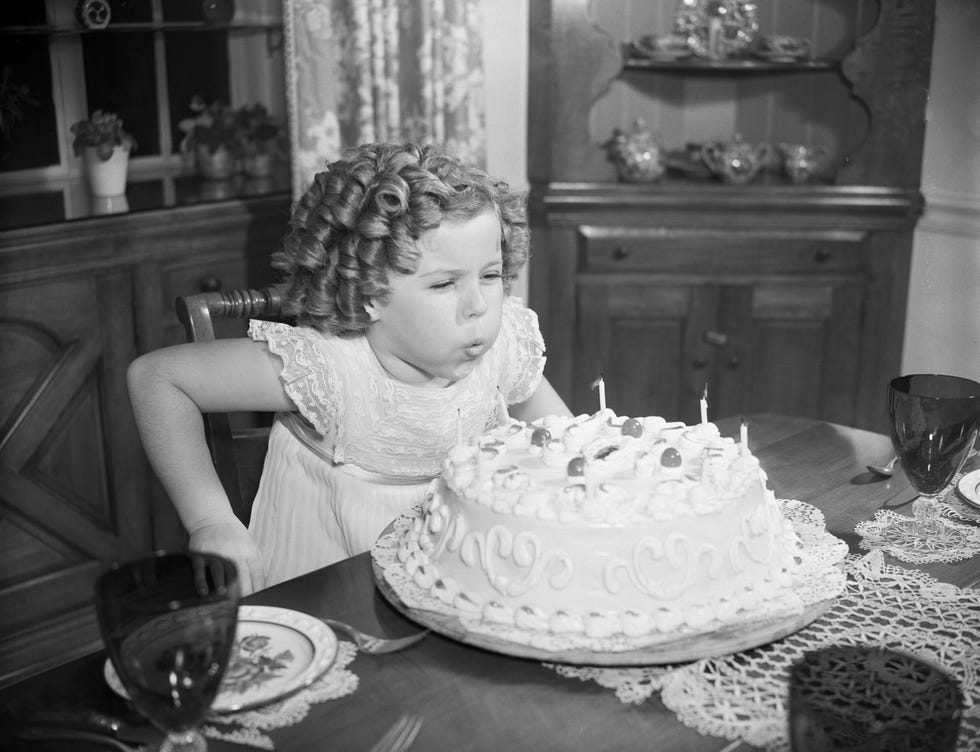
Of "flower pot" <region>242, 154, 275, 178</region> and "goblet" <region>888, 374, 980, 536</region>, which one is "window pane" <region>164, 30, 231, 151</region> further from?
"goblet" <region>888, 374, 980, 536</region>

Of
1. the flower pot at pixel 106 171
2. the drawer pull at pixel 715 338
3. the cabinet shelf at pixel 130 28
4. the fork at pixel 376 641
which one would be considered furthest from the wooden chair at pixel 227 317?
the drawer pull at pixel 715 338

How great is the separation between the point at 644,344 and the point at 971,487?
1.80 meters

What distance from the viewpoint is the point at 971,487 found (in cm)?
151

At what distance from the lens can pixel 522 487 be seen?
45.4 inches

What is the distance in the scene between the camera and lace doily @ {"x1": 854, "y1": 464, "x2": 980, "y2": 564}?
1.32 m

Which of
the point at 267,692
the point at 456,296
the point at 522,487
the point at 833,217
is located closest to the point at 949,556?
the point at 522,487

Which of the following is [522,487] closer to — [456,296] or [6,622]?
[456,296]

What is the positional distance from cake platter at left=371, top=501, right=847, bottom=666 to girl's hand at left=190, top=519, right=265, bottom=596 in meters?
0.21

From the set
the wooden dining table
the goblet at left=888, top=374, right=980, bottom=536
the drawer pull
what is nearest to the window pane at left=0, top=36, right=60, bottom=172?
the drawer pull

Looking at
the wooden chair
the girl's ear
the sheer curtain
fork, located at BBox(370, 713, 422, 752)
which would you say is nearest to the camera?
fork, located at BBox(370, 713, 422, 752)

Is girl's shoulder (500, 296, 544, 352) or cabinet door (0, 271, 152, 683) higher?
girl's shoulder (500, 296, 544, 352)

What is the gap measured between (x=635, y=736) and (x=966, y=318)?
8.83 feet

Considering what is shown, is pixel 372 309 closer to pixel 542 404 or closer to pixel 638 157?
pixel 542 404

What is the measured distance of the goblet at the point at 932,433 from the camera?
130 cm
